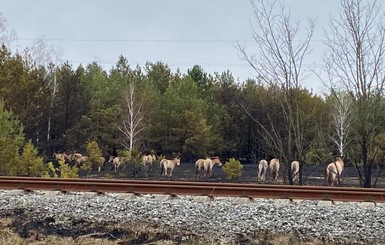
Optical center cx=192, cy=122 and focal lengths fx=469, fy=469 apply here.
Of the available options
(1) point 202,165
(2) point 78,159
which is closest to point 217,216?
(1) point 202,165

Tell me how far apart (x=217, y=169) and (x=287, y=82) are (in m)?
21.1

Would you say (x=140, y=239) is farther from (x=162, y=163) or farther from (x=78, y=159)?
(x=78, y=159)

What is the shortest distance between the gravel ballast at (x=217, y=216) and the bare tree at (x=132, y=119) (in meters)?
32.9

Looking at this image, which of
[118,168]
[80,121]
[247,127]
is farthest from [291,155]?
[247,127]

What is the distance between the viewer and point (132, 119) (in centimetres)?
4244

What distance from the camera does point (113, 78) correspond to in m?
51.6

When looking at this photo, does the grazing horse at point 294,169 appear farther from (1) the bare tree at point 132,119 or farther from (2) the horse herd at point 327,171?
(1) the bare tree at point 132,119

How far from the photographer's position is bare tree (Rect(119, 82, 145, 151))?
43.0 m

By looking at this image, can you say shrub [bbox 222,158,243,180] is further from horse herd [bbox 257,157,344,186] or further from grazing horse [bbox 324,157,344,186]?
grazing horse [bbox 324,157,344,186]

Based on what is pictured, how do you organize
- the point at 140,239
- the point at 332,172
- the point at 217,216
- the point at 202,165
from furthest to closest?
the point at 202,165 → the point at 332,172 → the point at 217,216 → the point at 140,239

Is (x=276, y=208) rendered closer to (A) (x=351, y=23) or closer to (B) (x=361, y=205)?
(B) (x=361, y=205)

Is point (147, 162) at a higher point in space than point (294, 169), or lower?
higher

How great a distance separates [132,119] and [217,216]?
34131 millimetres

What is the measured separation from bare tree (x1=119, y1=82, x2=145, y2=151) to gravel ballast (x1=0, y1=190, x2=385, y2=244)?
108ft
